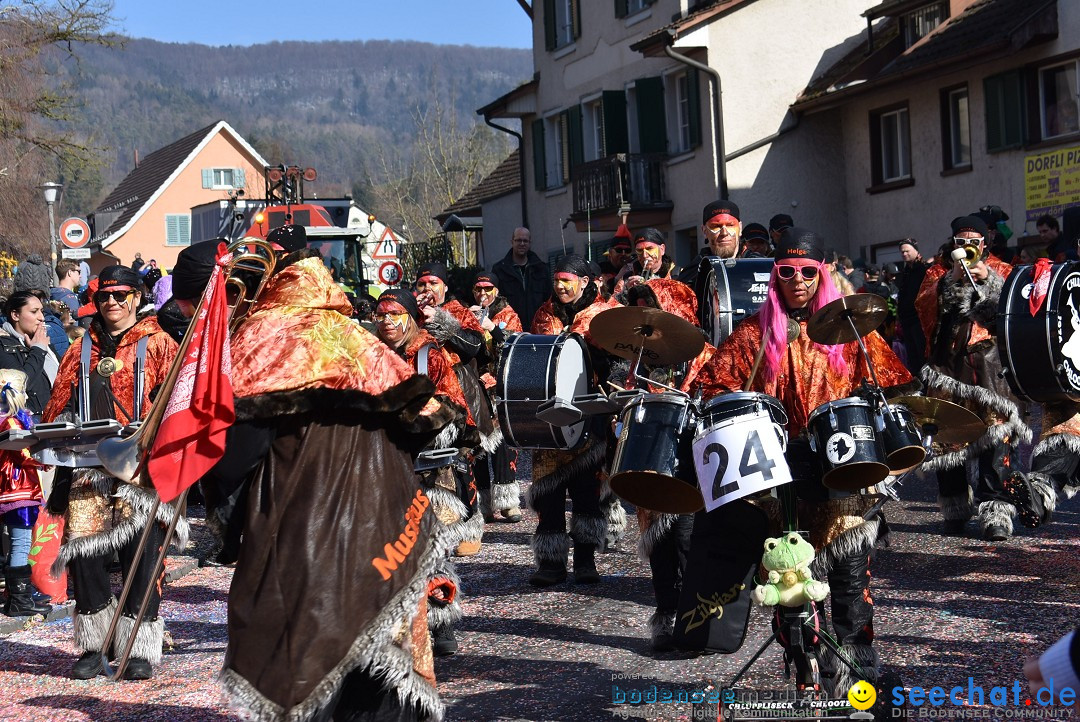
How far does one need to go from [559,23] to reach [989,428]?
2197 centimetres

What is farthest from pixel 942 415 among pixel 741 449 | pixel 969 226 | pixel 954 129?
pixel 954 129

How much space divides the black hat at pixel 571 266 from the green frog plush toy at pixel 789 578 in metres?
4.33

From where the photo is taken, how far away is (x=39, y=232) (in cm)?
3506

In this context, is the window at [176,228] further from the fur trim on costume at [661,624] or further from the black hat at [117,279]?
the fur trim on costume at [661,624]

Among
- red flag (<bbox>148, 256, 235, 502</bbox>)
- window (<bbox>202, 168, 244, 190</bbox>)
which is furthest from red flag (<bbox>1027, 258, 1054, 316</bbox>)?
window (<bbox>202, 168, 244, 190</bbox>)

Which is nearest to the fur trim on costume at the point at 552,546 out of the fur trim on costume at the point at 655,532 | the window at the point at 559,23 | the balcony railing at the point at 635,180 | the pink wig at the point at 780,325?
the fur trim on costume at the point at 655,532

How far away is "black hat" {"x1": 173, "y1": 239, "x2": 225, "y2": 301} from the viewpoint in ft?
15.2

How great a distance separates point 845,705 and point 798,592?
424 mm

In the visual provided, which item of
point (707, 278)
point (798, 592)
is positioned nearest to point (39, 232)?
point (707, 278)

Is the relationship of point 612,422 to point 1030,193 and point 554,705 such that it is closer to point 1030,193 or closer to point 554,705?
point 554,705

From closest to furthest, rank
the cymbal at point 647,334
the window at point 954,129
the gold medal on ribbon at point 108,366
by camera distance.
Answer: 1. the cymbal at point 647,334
2. the gold medal on ribbon at point 108,366
3. the window at point 954,129

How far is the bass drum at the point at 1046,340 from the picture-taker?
19.9 ft

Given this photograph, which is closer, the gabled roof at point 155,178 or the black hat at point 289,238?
the black hat at point 289,238

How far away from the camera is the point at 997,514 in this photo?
8.93 metres
